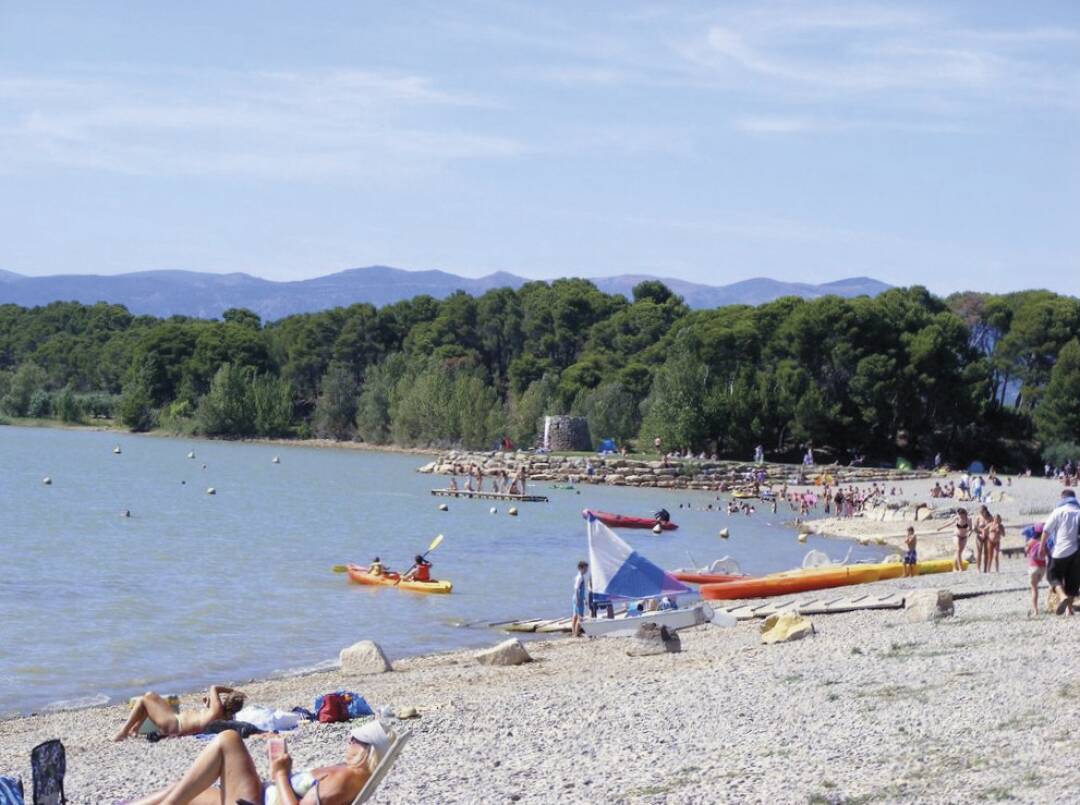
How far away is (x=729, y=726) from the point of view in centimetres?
1036

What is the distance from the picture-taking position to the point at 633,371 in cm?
8450

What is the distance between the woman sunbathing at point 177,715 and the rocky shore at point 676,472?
51.3 meters

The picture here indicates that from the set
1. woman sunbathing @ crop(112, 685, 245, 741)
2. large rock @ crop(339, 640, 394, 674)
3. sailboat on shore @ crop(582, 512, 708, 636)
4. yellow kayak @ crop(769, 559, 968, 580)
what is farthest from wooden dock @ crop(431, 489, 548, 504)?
woman sunbathing @ crop(112, 685, 245, 741)

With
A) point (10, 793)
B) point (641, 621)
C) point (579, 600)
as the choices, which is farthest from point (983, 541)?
point (10, 793)

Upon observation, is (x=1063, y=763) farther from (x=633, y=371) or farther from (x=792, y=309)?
(x=633, y=371)

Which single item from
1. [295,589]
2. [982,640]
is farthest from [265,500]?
[982,640]

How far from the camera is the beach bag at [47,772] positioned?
7.40 m

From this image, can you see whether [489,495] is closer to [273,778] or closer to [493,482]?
[493,482]

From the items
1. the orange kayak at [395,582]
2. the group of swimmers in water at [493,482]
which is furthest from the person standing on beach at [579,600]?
the group of swimmers in water at [493,482]

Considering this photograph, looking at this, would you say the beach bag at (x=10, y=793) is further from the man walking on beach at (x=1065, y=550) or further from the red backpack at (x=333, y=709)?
the man walking on beach at (x=1065, y=550)

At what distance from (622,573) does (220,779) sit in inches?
509

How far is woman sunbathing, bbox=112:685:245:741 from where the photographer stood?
1216 cm

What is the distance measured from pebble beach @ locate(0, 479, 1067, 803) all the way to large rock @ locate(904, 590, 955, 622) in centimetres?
28

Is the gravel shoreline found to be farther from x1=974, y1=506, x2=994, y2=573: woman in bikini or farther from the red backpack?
x1=974, y1=506, x2=994, y2=573: woman in bikini
